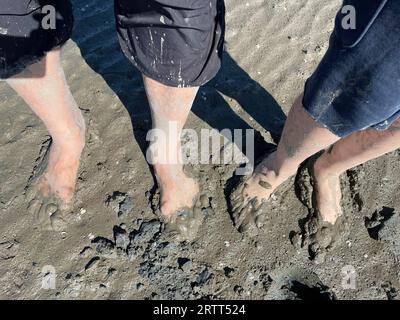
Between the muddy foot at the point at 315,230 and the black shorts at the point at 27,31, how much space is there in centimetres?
130

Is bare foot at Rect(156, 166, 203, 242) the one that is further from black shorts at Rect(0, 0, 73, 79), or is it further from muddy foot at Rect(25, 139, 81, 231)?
black shorts at Rect(0, 0, 73, 79)

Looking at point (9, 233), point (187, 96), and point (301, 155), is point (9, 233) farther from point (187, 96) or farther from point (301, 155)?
point (301, 155)

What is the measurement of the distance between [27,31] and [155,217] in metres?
1.02

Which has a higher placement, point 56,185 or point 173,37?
point 173,37

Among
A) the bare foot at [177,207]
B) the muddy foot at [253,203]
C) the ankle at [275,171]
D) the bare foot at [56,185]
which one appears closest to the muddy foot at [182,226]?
the bare foot at [177,207]

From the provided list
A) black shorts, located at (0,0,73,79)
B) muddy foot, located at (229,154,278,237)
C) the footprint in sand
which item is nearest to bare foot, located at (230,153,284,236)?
muddy foot, located at (229,154,278,237)

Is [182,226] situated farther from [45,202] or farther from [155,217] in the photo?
[45,202]

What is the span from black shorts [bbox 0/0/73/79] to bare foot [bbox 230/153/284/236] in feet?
3.50

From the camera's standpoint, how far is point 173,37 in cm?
132

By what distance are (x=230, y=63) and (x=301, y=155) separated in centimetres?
105

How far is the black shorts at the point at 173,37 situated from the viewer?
125cm

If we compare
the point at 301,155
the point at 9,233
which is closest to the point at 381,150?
the point at 301,155

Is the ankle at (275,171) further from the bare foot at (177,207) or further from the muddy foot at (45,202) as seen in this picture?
the muddy foot at (45,202)

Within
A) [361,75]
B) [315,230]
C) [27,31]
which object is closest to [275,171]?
[315,230]
